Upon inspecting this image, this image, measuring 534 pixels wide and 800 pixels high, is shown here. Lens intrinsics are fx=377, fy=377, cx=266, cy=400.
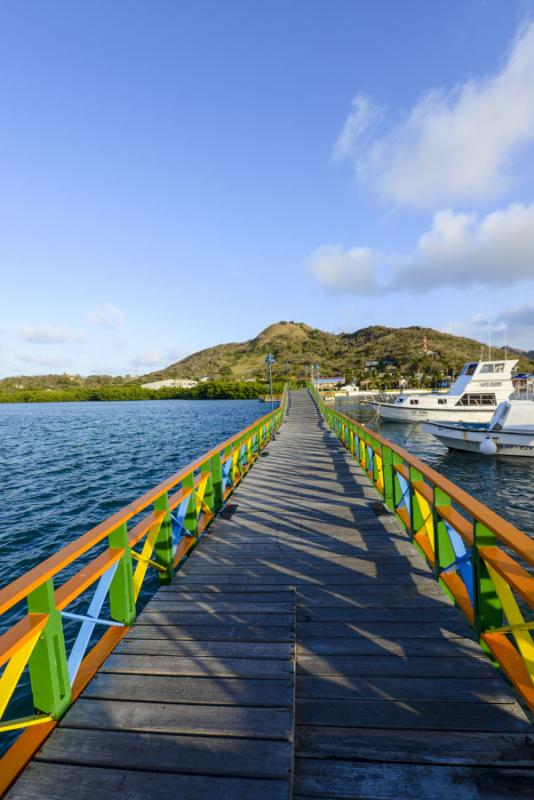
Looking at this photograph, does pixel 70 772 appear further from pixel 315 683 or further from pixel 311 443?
pixel 311 443

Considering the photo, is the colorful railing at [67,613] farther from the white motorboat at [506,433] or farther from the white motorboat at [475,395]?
the white motorboat at [475,395]

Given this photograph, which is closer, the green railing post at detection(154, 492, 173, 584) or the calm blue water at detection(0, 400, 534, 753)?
the green railing post at detection(154, 492, 173, 584)

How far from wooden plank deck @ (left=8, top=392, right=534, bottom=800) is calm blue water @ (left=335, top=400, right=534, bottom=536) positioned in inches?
326

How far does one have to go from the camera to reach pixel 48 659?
2004mm

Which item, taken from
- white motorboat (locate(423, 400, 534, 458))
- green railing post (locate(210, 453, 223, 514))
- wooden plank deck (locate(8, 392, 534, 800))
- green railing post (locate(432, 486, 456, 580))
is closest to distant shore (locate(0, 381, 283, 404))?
white motorboat (locate(423, 400, 534, 458))

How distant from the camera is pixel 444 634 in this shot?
2.83 meters

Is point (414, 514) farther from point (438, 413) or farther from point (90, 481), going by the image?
point (438, 413)

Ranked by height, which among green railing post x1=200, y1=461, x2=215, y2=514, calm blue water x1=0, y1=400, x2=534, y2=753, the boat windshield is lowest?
calm blue water x1=0, y1=400, x2=534, y2=753

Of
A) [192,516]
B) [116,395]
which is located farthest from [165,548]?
[116,395]

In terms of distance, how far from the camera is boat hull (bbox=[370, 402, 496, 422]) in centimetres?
2678

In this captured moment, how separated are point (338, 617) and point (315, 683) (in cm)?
77

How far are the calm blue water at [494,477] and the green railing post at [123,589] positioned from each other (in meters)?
9.73

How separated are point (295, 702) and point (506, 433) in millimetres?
18242

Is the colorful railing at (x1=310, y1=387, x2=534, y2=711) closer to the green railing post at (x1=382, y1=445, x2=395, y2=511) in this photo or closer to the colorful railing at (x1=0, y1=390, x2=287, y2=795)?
the green railing post at (x1=382, y1=445, x2=395, y2=511)
